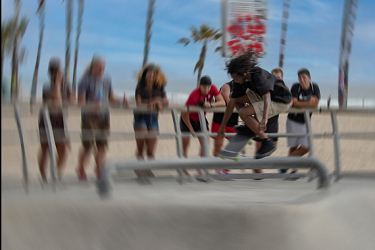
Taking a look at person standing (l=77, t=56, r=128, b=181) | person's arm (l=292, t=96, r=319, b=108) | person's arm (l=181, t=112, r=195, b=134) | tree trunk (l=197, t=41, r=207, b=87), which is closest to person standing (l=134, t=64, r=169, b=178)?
person standing (l=77, t=56, r=128, b=181)

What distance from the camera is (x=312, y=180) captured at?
411cm

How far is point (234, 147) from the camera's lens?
10.3ft

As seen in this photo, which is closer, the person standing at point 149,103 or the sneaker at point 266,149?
the sneaker at point 266,149

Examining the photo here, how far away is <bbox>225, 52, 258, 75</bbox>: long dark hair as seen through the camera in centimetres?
300

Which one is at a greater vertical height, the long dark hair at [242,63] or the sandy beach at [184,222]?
the long dark hair at [242,63]

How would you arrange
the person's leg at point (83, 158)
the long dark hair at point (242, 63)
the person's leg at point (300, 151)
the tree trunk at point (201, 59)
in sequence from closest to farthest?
the long dark hair at point (242, 63) → the person's leg at point (83, 158) → the person's leg at point (300, 151) → the tree trunk at point (201, 59)

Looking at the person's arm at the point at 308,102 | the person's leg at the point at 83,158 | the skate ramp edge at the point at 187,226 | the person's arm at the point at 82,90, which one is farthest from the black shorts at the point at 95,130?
the person's arm at the point at 308,102

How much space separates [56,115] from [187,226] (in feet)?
6.40

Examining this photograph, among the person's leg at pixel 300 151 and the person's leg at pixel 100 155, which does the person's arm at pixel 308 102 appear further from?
the person's leg at pixel 100 155

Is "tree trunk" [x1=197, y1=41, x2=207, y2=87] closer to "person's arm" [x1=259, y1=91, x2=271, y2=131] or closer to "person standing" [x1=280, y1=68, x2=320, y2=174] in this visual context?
"person standing" [x1=280, y1=68, x2=320, y2=174]

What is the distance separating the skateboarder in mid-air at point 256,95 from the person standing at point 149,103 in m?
1.12

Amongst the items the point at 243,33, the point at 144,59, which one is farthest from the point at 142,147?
the point at 144,59

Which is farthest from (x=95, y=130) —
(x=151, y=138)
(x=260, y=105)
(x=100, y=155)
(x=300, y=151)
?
(x=300, y=151)

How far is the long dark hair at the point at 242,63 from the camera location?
3.00 m
